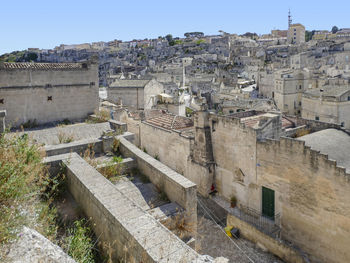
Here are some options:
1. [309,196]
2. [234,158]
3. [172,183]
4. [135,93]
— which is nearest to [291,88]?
[135,93]

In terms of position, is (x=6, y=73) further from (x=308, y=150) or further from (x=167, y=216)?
(x=308, y=150)

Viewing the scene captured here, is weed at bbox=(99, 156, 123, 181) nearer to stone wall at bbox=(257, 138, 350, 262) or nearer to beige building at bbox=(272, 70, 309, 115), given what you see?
stone wall at bbox=(257, 138, 350, 262)

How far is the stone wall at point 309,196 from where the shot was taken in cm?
1023

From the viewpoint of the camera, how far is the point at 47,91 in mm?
14820

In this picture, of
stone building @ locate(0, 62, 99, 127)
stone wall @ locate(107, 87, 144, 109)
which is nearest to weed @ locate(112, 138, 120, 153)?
stone building @ locate(0, 62, 99, 127)

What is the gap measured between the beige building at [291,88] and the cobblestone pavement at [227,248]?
28.4 meters

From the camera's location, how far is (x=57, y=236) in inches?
203

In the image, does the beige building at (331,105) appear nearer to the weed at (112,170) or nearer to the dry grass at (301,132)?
the dry grass at (301,132)

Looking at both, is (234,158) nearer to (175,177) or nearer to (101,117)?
(101,117)

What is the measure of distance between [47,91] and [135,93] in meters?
15.8

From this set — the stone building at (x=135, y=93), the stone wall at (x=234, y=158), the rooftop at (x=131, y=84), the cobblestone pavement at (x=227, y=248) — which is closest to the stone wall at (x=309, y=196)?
the stone wall at (x=234, y=158)

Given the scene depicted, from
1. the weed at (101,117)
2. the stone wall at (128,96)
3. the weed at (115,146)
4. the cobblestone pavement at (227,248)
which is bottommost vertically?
the cobblestone pavement at (227,248)

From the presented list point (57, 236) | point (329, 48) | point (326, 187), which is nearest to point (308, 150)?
point (326, 187)

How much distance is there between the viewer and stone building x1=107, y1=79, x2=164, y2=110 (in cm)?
3018
